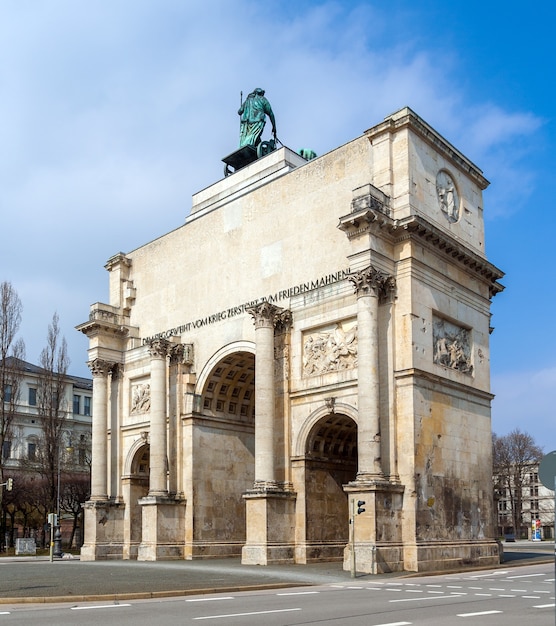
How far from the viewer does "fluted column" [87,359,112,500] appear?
139 ft

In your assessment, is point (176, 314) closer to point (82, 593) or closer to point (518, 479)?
point (82, 593)

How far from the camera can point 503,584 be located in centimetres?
2283

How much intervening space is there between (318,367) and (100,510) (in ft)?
51.6

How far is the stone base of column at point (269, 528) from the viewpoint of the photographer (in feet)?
103

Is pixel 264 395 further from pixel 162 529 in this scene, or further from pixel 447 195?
pixel 447 195

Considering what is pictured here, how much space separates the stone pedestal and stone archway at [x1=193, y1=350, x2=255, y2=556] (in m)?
10.8

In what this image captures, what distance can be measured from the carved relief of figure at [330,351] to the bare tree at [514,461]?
62345 millimetres

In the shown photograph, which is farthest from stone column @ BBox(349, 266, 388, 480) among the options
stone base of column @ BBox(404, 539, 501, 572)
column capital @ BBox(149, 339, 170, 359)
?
column capital @ BBox(149, 339, 170, 359)

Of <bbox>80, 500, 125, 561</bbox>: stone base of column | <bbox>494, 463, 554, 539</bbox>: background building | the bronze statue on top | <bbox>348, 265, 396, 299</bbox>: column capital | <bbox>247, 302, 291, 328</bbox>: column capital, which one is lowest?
<bbox>494, 463, 554, 539</bbox>: background building

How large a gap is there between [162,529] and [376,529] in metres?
12.8

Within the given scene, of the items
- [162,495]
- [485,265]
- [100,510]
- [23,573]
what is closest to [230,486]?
[162,495]

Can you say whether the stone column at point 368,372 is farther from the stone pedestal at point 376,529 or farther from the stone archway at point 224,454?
the stone archway at point 224,454

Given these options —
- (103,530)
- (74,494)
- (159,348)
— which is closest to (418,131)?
(159,348)

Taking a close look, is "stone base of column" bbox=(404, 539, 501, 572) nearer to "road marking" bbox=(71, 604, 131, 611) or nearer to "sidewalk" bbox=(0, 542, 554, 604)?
"sidewalk" bbox=(0, 542, 554, 604)
